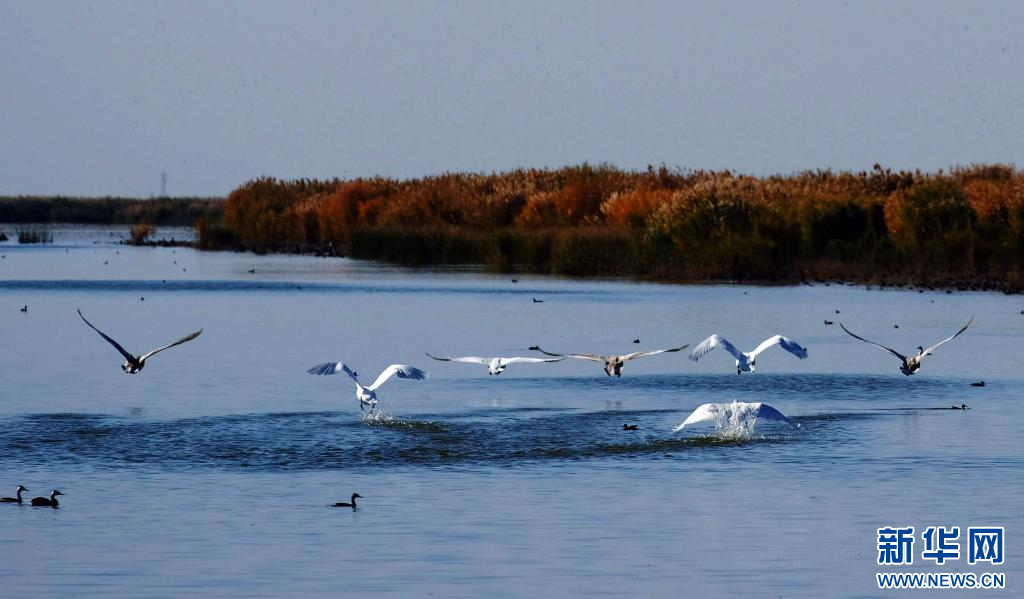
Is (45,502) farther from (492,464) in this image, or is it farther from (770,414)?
(770,414)

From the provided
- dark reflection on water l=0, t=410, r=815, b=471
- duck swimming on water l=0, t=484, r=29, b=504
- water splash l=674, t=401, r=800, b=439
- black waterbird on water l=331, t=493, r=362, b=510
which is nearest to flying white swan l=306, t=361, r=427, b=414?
dark reflection on water l=0, t=410, r=815, b=471

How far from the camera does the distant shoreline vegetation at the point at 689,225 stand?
162ft

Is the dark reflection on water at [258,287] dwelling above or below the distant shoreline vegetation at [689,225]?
below

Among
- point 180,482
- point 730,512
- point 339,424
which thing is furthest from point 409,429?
point 730,512

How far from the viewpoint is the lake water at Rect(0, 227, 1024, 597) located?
12.4 m

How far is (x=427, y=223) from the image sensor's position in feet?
243

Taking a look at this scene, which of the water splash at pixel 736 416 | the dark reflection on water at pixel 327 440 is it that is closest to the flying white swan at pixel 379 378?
the dark reflection on water at pixel 327 440

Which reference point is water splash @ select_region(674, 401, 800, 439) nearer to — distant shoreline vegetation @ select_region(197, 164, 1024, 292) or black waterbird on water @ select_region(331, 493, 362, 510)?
black waterbird on water @ select_region(331, 493, 362, 510)

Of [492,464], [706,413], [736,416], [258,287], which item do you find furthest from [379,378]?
[258,287]

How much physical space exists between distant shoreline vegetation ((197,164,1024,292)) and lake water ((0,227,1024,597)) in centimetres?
1372

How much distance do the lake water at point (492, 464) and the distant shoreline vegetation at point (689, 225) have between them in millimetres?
13723

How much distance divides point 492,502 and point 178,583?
3.81 m

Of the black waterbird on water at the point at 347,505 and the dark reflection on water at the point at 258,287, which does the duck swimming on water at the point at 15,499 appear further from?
the dark reflection on water at the point at 258,287

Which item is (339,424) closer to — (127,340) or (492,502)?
(492,502)
